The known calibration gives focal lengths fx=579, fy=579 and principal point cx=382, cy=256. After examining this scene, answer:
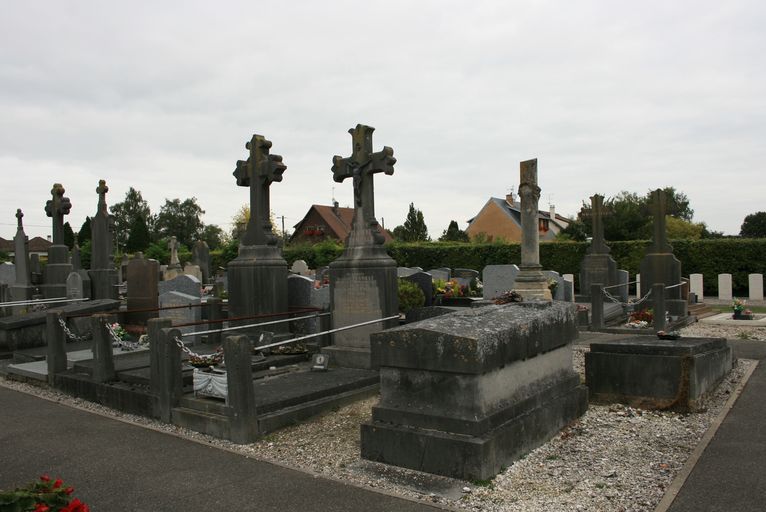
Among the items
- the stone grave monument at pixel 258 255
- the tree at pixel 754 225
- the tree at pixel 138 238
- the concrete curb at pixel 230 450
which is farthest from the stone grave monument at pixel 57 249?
the tree at pixel 754 225

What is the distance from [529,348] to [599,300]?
893 centimetres

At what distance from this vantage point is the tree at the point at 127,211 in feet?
242

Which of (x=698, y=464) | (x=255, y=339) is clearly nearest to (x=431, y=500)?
(x=698, y=464)

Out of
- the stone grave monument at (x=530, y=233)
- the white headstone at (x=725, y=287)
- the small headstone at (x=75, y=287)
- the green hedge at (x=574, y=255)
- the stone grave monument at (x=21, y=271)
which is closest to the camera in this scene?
the stone grave monument at (x=530, y=233)

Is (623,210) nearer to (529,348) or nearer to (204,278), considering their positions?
(204,278)

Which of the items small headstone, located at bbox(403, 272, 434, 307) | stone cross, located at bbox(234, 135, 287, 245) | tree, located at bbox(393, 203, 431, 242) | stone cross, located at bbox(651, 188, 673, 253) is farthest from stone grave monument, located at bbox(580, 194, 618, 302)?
tree, located at bbox(393, 203, 431, 242)

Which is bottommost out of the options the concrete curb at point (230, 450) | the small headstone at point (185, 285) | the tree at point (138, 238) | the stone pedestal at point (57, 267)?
the concrete curb at point (230, 450)

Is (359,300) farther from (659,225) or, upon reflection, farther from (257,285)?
(659,225)

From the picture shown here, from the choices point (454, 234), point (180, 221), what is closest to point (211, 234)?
point (180, 221)

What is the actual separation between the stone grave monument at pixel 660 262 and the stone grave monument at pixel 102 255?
15074 millimetres

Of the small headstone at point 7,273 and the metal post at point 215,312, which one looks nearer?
the metal post at point 215,312

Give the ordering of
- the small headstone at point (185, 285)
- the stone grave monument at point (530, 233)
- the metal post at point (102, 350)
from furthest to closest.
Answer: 1. the small headstone at point (185, 285)
2. the stone grave monument at point (530, 233)
3. the metal post at point (102, 350)

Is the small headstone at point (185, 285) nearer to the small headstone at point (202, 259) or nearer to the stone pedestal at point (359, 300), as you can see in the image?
the stone pedestal at point (359, 300)

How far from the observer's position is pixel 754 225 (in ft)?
241
